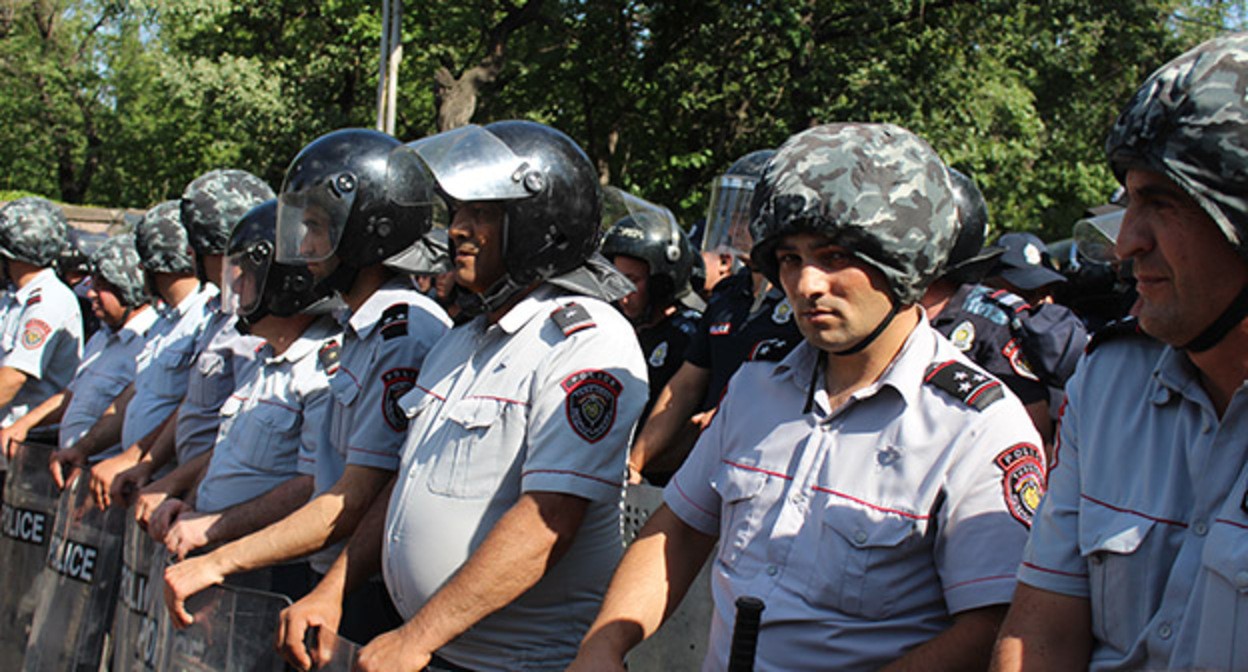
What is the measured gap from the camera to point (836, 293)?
248 cm

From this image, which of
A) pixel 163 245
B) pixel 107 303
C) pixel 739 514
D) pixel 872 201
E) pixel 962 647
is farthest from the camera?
pixel 107 303

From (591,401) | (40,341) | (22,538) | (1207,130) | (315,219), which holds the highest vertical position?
(1207,130)

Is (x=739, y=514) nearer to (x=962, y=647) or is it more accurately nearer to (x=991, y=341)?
(x=962, y=647)

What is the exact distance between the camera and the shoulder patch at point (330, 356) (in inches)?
159

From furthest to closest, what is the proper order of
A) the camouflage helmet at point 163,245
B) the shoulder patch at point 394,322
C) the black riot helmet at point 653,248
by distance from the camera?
1. the camouflage helmet at point 163,245
2. the black riot helmet at point 653,248
3. the shoulder patch at point 394,322

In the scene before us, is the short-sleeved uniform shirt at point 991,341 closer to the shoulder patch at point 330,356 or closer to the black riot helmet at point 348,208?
the black riot helmet at point 348,208

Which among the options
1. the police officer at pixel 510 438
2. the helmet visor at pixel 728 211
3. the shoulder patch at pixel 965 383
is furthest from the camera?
the helmet visor at pixel 728 211

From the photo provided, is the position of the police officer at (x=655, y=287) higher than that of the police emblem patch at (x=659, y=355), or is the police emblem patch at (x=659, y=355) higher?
the police officer at (x=655, y=287)

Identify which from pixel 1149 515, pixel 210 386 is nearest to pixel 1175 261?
pixel 1149 515

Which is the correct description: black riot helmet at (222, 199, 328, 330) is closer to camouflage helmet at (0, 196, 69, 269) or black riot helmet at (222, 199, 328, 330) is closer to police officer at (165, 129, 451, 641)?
police officer at (165, 129, 451, 641)

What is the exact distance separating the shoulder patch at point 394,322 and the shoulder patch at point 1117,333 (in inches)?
87.1

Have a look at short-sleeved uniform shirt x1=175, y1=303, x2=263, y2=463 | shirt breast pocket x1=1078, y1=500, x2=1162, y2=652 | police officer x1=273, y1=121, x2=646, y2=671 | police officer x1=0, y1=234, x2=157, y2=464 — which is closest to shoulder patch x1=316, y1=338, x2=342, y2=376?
police officer x1=273, y1=121, x2=646, y2=671

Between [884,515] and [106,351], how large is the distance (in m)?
5.64

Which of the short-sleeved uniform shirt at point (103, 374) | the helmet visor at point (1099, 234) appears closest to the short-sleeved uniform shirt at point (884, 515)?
the helmet visor at point (1099, 234)
